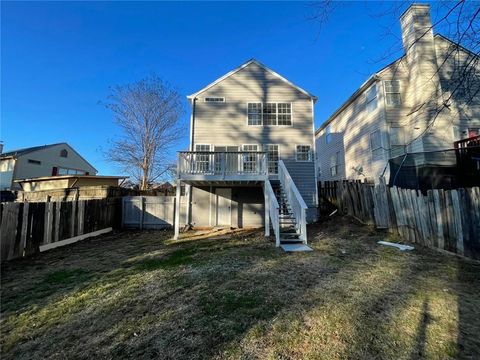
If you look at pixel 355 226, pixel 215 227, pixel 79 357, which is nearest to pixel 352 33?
pixel 79 357

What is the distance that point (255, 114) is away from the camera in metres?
13.2

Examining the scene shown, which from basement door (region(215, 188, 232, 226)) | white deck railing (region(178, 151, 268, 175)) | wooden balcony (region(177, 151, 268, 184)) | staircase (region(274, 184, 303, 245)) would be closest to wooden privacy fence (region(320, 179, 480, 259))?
staircase (region(274, 184, 303, 245))

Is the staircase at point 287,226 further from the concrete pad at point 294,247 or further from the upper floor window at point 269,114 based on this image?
the upper floor window at point 269,114

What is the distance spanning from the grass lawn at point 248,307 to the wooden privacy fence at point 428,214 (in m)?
0.51

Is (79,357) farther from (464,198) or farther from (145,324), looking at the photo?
(464,198)

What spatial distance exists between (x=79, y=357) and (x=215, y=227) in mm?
9775

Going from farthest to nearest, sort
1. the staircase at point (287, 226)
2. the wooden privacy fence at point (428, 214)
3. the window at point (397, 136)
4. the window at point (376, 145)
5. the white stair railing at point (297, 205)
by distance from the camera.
→ 1. the window at point (376, 145)
2. the window at point (397, 136)
3. the staircase at point (287, 226)
4. the white stair railing at point (297, 205)
5. the wooden privacy fence at point (428, 214)

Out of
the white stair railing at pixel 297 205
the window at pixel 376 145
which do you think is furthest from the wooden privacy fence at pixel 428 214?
the window at pixel 376 145

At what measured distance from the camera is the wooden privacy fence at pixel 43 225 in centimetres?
661

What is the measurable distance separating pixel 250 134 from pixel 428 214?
850 centimetres

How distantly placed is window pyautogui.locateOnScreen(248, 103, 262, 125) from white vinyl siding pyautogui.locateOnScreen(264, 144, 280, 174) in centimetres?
140

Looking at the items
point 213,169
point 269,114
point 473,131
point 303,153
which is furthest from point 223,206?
point 473,131

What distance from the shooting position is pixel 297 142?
13.0m

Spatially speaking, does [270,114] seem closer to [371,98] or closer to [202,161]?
[202,161]
